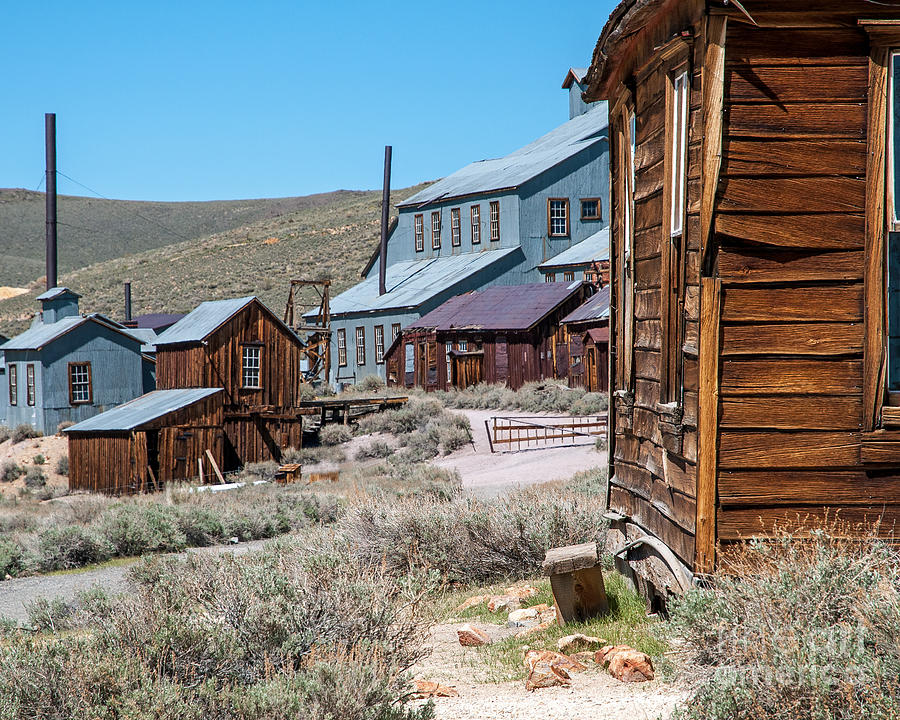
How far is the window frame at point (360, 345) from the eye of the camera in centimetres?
4381

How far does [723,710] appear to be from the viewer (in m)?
3.81

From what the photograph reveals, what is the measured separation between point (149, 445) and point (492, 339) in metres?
14.7

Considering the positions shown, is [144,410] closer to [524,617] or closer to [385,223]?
[524,617]

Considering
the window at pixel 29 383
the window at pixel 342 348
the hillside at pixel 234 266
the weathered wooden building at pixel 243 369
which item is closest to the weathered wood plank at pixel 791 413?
the weathered wooden building at pixel 243 369

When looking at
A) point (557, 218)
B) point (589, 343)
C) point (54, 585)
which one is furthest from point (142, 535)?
point (557, 218)

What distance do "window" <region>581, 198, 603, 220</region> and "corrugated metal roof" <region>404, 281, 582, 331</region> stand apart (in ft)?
19.6

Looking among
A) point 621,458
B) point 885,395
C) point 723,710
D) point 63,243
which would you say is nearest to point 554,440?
point 621,458

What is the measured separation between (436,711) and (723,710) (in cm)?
177

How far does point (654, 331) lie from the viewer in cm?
671

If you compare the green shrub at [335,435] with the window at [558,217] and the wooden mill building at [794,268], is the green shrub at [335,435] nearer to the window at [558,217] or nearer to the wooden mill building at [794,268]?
the window at [558,217]

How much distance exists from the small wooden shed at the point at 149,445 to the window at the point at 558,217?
67.9ft

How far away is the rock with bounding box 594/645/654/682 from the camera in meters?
5.41

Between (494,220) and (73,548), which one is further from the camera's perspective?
(494,220)

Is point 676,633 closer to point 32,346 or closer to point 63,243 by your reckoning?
point 32,346
